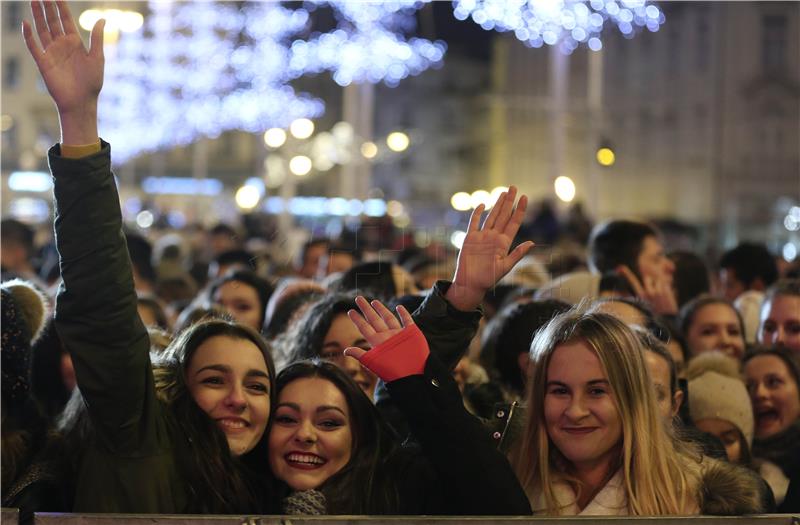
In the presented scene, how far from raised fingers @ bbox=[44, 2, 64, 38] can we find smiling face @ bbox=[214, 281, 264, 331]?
140 inches

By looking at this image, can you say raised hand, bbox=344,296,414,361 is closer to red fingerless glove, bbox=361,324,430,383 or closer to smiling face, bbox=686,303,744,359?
red fingerless glove, bbox=361,324,430,383

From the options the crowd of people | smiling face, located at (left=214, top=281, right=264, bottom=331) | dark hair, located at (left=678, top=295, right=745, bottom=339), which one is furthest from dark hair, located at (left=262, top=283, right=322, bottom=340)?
dark hair, located at (left=678, top=295, right=745, bottom=339)

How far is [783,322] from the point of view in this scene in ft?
20.9

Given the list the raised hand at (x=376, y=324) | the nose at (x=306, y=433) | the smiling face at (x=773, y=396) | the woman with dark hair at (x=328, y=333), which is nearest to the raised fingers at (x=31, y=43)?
the raised hand at (x=376, y=324)

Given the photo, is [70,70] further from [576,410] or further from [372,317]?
[576,410]

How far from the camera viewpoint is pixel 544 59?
51.8 metres

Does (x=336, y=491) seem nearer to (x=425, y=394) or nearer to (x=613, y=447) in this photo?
(x=425, y=394)

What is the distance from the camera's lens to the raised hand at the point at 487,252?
3674mm

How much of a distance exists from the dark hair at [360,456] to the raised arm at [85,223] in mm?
679

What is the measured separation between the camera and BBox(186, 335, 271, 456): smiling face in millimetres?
3715

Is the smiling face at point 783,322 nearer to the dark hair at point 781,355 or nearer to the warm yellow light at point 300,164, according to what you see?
the dark hair at point 781,355

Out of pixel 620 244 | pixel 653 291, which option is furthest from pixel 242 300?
pixel 653 291

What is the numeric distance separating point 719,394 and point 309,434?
202 cm

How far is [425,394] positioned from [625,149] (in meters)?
46.2
